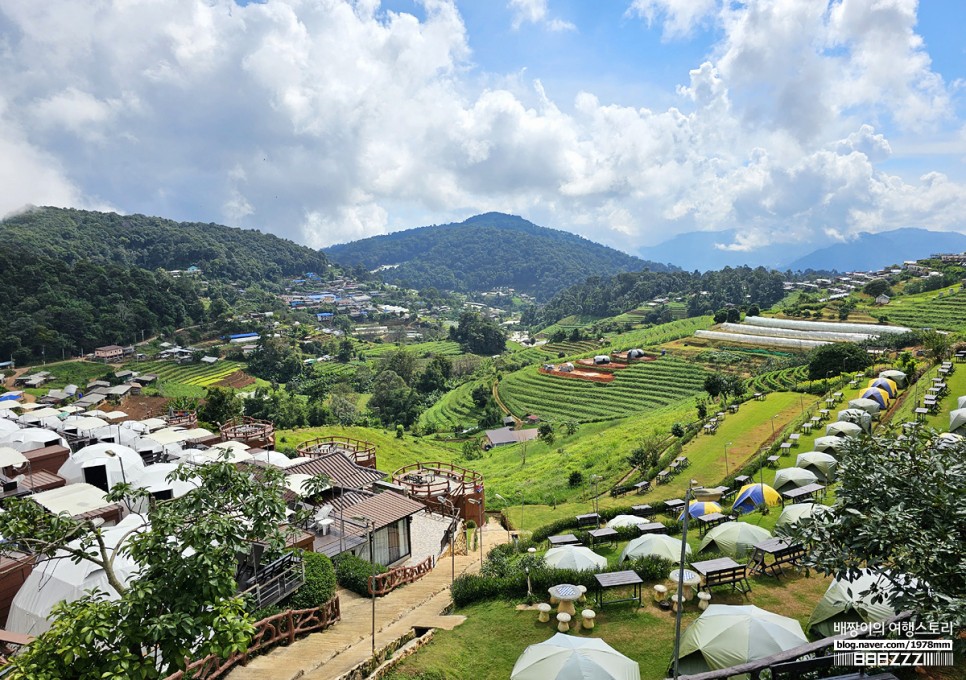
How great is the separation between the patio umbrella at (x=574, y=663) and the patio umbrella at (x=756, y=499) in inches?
423

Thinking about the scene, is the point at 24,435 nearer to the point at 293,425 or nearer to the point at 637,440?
the point at 293,425

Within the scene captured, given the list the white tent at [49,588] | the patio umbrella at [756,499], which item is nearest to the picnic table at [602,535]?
the patio umbrella at [756,499]

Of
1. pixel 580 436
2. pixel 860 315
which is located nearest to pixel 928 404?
pixel 580 436

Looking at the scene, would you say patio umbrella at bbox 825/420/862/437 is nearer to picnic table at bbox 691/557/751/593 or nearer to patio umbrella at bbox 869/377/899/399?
patio umbrella at bbox 869/377/899/399

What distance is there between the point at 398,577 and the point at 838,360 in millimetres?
36154

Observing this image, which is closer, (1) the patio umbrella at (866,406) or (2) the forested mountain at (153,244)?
(1) the patio umbrella at (866,406)

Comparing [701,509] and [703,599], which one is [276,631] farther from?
[701,509]

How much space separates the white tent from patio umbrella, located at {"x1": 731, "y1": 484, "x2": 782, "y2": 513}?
16200 millimetres

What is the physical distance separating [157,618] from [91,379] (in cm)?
5832

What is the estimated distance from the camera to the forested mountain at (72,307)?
60.2 m

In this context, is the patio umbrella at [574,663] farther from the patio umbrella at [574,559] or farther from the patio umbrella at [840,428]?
the patio umbrella at [840,428]

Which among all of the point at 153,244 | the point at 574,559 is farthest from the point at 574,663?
the point at 153,244

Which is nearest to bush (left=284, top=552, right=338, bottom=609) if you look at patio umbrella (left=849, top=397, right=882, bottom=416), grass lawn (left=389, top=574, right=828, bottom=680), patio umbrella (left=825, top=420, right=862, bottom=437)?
grass lawn (left=389, top=574, right=828, bottom=680)

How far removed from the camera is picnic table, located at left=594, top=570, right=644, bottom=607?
11273mm
